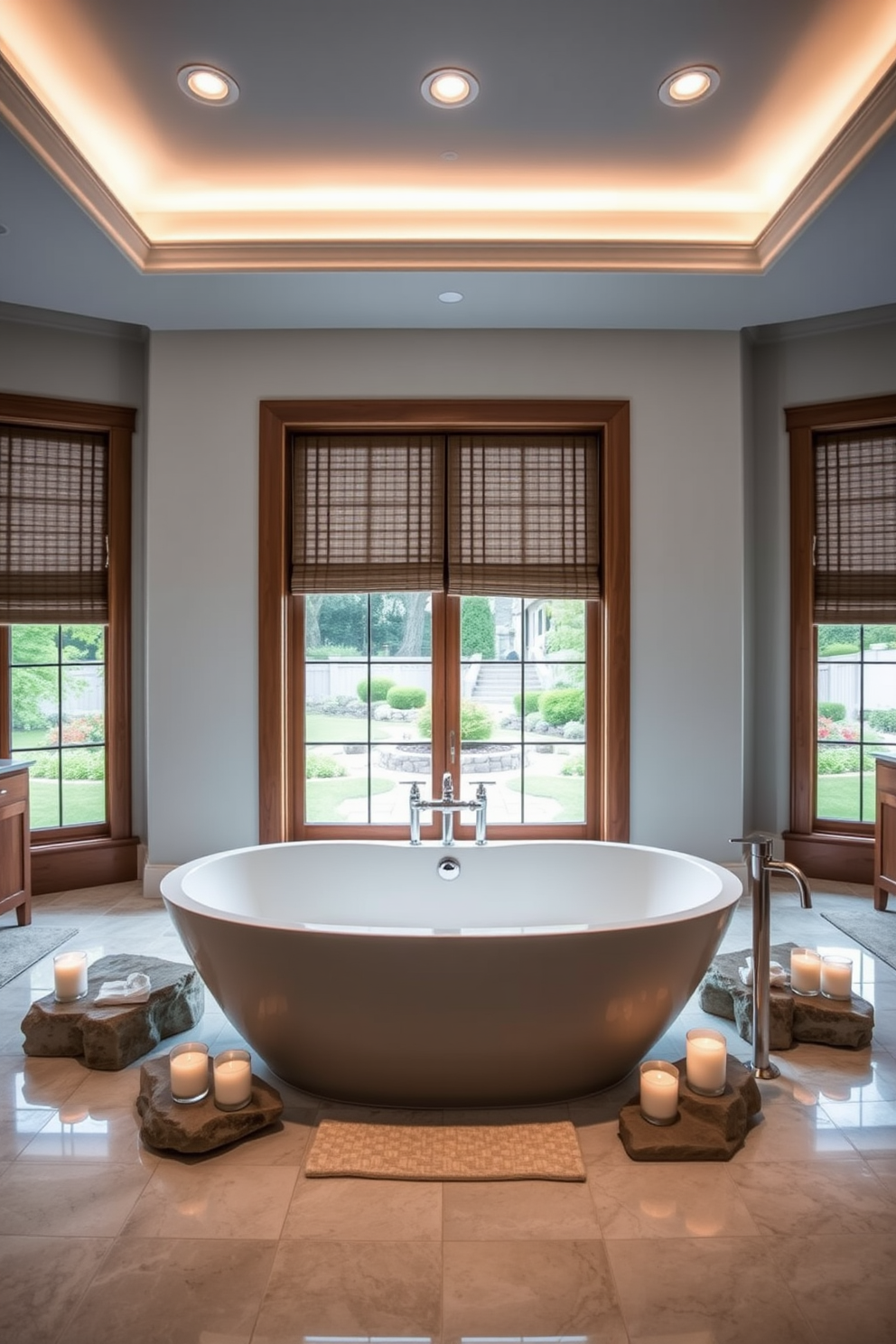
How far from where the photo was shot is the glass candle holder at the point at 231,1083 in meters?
2.01

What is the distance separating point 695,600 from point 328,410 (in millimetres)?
1908

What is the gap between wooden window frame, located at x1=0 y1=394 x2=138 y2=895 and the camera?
3965 mm

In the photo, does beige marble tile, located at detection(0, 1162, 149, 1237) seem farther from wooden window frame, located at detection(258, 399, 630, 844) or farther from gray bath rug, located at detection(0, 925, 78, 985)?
wooden window frame, located at detection(258, 399, 630, 844)

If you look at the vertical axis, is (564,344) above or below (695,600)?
above

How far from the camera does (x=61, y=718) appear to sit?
4035 mm

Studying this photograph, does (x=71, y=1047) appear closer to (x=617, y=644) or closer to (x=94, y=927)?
(x=94, y=927)

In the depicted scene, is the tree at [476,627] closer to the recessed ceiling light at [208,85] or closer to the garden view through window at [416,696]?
the garden view through window at [416,696]

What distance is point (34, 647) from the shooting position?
3977mm

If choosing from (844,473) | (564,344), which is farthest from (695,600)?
(564,344)

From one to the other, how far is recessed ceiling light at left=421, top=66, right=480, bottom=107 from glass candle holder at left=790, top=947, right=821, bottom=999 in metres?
2.85

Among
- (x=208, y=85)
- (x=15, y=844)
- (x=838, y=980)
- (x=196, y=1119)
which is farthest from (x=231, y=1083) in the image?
→ (x=208, y=85)

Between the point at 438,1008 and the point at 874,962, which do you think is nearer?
the point at 438,1008

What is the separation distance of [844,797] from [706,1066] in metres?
2.54

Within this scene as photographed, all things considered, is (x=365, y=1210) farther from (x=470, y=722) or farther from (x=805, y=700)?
(x=805, y=700)
